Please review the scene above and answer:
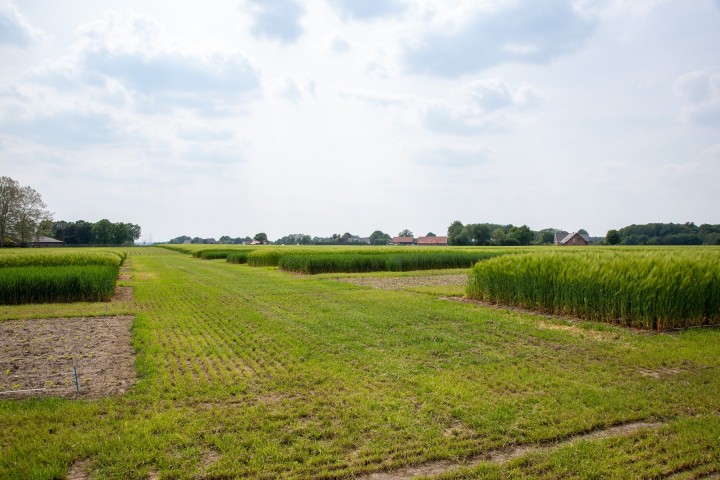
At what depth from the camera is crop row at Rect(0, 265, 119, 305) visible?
1842cm

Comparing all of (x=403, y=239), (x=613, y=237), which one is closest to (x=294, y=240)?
(x=403, y=239)

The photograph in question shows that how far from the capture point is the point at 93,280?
18.8 metres

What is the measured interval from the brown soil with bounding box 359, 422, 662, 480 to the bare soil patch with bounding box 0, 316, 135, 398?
4.75 metres

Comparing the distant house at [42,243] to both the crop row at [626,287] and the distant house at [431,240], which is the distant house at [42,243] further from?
the crop row at [626,287]

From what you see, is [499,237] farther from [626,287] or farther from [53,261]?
[626,287]

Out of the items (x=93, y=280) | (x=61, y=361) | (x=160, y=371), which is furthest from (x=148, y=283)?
(x=160, y=371)

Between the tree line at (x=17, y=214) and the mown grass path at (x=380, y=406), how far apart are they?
8627cm

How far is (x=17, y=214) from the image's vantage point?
262 ft

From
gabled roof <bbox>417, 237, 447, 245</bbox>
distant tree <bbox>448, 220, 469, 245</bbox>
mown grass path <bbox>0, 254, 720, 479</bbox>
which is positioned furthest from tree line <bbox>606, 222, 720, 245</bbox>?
mown grass path <bbox>0, 254, 720, 479</bbox>

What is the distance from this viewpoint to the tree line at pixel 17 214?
78438mm

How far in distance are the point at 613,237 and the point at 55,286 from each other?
3714 inches

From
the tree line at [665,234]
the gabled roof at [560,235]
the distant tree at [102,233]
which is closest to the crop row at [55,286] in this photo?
the tree line at [665,234]

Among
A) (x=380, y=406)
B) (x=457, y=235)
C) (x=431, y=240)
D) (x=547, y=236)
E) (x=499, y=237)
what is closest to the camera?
(x=380, y=406)

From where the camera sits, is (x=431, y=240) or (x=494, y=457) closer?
(x=494, y=457)
